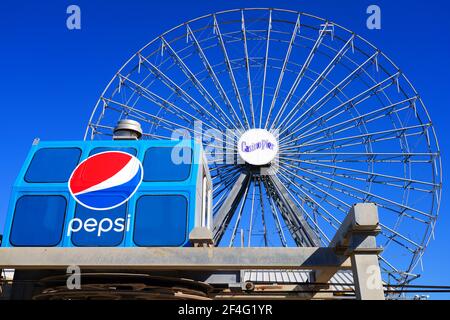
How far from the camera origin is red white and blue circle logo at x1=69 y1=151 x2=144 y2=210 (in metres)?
7.31

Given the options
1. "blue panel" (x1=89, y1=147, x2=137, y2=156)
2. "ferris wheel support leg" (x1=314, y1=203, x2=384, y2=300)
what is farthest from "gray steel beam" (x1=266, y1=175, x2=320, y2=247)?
"ferris wheel support leg" (x1=314, y1=203, x2=384, y2=300)

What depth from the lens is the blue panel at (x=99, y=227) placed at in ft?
23.1

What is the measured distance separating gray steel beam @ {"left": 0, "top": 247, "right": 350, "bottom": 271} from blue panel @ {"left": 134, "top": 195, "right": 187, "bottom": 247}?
1271mm

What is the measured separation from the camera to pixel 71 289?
6.17m

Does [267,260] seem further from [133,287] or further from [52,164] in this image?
[52,164]

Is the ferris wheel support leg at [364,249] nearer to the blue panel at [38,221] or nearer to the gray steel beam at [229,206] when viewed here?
the blue panel at [38,221]

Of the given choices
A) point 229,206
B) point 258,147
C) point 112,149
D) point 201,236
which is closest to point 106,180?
point 112,149

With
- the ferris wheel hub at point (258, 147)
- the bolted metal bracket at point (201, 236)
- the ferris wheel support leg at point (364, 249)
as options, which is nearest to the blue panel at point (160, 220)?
the bolted metal bracket at point (201, 236)

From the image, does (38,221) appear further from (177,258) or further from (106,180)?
(177,258)

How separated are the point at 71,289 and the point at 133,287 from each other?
82 centimetres

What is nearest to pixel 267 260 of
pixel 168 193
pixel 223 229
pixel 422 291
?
pixel 422 291

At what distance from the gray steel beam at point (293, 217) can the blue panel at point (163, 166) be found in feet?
48.5

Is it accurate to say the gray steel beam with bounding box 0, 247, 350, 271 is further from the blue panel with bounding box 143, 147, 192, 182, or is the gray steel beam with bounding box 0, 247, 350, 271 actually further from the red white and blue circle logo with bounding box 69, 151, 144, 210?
the blue panel with bounding box 143, 147, 192, 182

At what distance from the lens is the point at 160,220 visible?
7.12 meters
